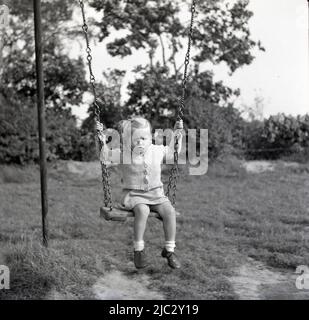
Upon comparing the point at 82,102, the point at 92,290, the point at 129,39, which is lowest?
the point at 92,290

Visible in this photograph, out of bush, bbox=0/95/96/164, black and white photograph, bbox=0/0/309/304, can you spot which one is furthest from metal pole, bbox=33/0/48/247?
bush, bbox=0/95/96/164

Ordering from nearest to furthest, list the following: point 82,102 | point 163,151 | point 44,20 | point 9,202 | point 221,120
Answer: point 163,151, point 9,202, point 221,120, point 82,102, point 44,20

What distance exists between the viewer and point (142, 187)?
4.70 metres

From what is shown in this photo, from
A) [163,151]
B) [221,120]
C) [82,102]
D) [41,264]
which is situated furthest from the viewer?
[82,102]

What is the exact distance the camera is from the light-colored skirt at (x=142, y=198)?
468cm

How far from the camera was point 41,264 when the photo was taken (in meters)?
5.49

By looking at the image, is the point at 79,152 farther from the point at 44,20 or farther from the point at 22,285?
the point at 22,285

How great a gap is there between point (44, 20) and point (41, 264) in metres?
12.2

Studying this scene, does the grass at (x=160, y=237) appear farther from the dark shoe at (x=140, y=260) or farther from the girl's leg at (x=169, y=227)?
the dark shoe at (x=140, y=260)

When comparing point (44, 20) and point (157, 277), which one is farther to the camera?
point (44, 20)

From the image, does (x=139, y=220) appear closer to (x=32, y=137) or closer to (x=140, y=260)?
(x=140, y=260)

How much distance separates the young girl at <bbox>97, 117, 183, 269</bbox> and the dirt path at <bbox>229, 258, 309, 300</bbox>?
100cm

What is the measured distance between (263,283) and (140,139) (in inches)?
78.9

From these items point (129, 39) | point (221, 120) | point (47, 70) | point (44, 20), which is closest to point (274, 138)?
point (221, 120)
